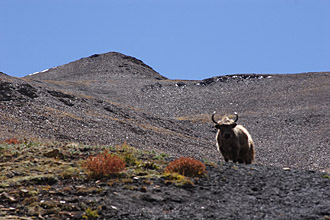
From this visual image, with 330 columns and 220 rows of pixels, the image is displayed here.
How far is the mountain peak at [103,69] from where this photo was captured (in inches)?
3760

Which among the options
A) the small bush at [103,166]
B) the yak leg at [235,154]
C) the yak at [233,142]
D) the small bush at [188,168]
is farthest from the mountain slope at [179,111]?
the small bush at [188,168]

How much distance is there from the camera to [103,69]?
336 feet

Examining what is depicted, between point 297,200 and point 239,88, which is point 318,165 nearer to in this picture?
point 297,200

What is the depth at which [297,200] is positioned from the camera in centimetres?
1000

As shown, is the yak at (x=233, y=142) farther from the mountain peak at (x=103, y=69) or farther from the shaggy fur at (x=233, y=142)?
the mountain peak at (x=103, y=69)

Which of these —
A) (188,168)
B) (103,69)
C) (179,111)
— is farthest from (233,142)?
(103,69)

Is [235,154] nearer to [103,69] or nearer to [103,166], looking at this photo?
[103,166]

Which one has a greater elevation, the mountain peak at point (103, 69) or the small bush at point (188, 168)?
the mountain peak at point (103, 69)

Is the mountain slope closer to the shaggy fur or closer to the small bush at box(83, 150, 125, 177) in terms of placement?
the shaggy fur

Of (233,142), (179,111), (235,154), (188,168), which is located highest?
(179,111)

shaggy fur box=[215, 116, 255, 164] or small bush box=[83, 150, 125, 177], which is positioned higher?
shaggy fur box=[215, 116, 255, 164]

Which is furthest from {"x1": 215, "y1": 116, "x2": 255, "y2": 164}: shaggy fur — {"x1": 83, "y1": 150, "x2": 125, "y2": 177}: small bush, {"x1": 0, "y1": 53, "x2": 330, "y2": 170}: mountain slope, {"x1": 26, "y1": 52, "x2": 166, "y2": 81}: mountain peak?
{"x1": 26, "y1": 52, "x2": 166, "y2": 81}: mountain peak

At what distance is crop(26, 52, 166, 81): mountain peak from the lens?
9550cm

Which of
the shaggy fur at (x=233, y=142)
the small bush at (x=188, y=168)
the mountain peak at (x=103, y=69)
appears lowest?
the small bush at (x=188, y=168)
